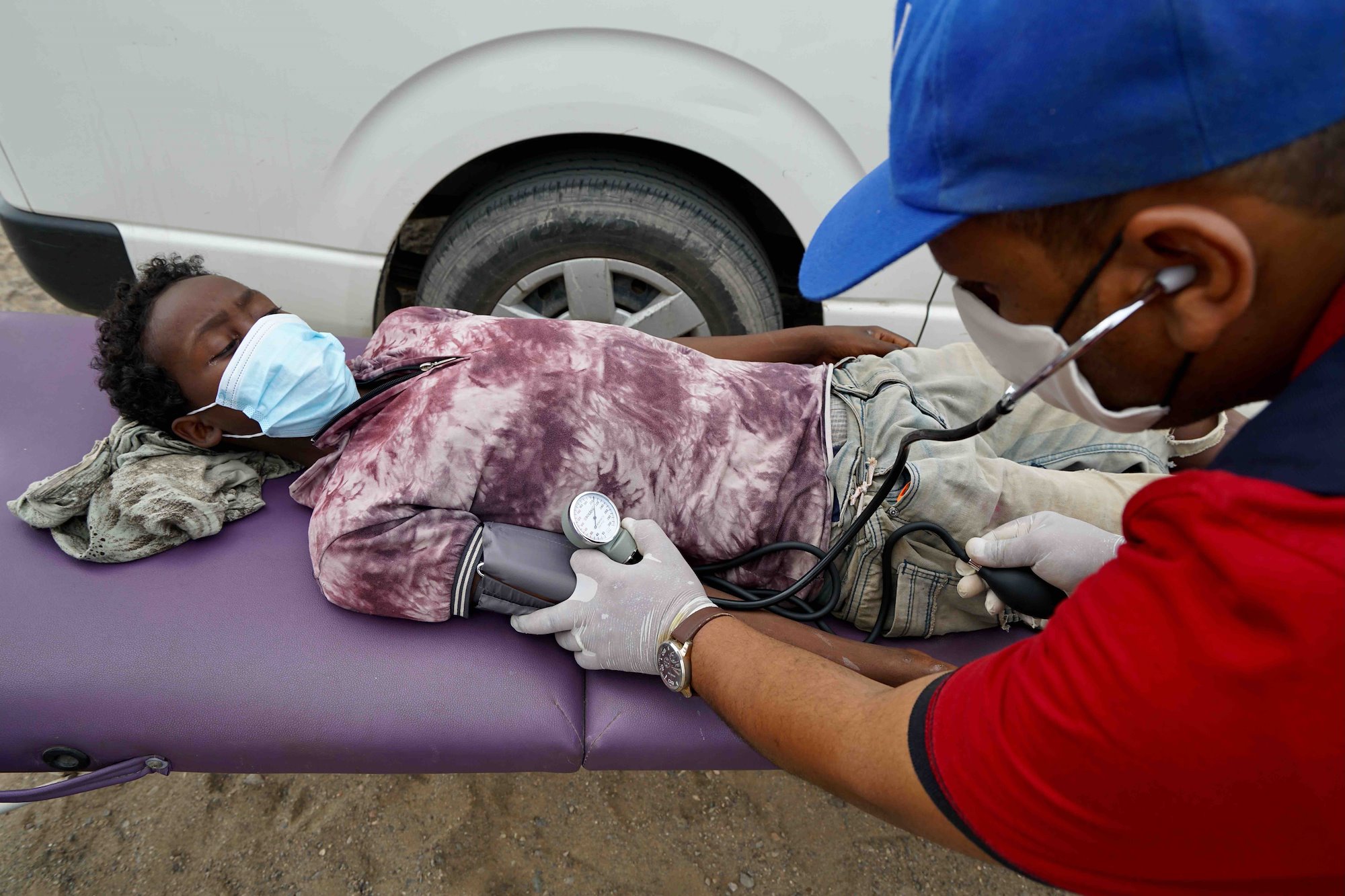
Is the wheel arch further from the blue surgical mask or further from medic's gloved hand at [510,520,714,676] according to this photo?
medic's gloved hand at [510,520,714,676]

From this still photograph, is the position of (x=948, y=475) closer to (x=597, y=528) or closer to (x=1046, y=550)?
(x=1046, y=550)

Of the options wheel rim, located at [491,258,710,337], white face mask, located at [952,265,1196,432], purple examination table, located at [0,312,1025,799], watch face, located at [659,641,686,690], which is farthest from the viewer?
wheel rim, located at [491,258,710,337]

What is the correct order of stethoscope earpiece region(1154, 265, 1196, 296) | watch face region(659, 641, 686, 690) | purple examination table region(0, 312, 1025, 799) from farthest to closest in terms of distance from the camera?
purple examination table region(0, 312, 1025, 799) < watch face region(659, 641, 686, 690) < stethoscope earpiece region(1154, 265, 1196, 296)

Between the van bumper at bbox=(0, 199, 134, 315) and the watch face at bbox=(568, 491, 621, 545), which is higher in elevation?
the van bumper at bbox=(0, 199, 134, 315)

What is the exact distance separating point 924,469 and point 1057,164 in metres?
0.93

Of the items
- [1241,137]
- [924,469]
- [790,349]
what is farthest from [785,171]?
[1241,137]

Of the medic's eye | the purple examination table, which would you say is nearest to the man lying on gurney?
the purple examination table

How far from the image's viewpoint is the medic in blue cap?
66cm

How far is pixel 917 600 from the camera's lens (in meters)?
1.64

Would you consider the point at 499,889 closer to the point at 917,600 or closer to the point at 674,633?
the point at 674,633

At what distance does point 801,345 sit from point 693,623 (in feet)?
3.54

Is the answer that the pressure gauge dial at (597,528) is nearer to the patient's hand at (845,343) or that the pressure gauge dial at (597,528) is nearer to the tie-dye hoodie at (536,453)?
the tie-dye hoodie at (536,453)

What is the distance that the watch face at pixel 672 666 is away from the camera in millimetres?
1341

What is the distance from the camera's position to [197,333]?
1632 mm
